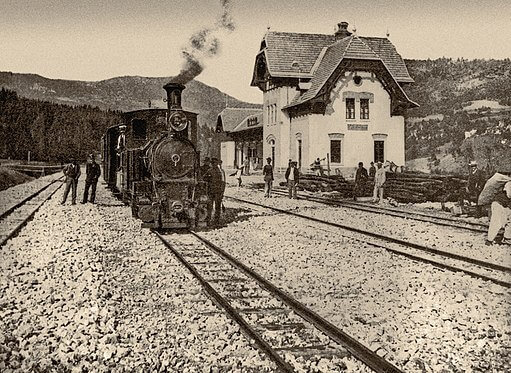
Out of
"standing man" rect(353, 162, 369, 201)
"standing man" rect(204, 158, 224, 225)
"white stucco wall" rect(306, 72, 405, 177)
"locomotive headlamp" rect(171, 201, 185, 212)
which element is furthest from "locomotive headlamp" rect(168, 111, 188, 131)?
"white stucco wall" rect(306, 72, 405, 177)

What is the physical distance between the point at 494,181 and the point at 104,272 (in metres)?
6.31

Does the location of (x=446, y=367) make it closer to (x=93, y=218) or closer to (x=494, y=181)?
(x=494, y=181)

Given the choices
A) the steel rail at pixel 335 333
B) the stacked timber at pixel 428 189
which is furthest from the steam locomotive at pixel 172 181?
the stacked timber at pixel 428 189

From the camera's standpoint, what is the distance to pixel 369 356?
4.15m

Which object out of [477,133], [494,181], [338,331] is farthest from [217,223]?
[477,133]

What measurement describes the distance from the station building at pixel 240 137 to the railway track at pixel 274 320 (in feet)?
90.5

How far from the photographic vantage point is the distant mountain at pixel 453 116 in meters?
20.7

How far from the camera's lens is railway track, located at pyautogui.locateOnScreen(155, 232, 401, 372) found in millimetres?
4273

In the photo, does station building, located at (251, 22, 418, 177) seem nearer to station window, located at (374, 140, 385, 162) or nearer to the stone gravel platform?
station window, located at (374, 140, 385, 162)

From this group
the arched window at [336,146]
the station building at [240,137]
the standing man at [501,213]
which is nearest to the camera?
the standing man at [501,213]

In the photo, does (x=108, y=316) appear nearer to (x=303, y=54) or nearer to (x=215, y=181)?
(x=215, y=181)

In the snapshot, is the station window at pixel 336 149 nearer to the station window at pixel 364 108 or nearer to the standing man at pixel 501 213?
the station window at pixel 364 108

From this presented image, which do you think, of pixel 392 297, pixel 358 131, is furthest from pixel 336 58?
pixel 392 297

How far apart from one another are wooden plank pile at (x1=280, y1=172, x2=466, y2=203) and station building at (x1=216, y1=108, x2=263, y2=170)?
13693 mm
